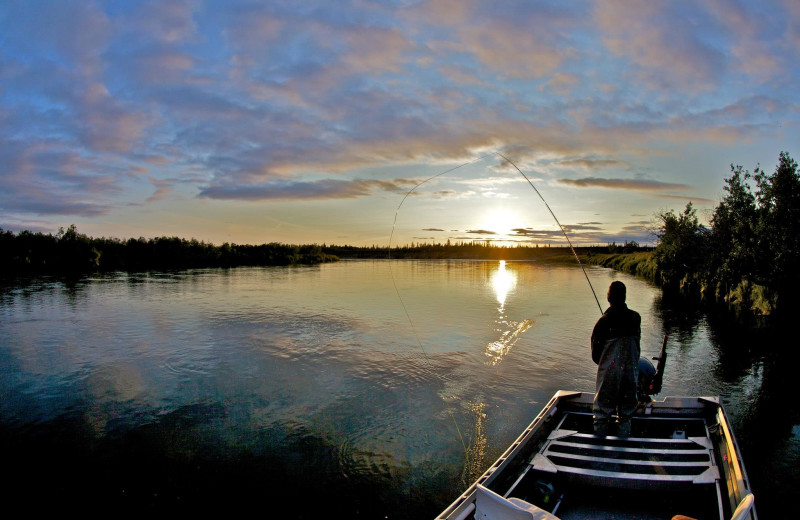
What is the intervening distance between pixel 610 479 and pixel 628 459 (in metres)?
0.88

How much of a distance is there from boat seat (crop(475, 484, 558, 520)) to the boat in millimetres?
11

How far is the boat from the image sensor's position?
19.2 ft

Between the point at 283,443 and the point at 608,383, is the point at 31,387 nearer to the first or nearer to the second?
the point at 283,443

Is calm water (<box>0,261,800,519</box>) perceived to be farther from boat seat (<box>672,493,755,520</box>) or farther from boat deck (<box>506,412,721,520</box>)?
boat seat (<box>672,493,755,520</box>)

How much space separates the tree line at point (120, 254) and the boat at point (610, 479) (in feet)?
259

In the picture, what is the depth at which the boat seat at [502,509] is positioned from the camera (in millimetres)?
4965

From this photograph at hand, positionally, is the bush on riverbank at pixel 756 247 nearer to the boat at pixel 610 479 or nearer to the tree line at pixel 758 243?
the tree line at pixel 758 243

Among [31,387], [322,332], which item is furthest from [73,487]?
[322,332]

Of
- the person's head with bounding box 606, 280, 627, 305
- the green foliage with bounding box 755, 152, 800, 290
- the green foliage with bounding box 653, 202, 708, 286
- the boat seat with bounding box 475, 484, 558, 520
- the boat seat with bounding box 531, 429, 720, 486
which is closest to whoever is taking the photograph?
the boat seat with bounding box 475, 484, 558, 520

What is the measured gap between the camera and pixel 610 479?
6.69 metres

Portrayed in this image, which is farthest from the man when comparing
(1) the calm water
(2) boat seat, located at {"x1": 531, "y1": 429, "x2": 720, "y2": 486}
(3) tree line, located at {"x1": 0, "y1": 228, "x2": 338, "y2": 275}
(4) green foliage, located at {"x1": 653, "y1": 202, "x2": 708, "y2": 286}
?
(3) tree line, located at {"x1": 0, "y1": 228, "x2": 338, "y2": 275}

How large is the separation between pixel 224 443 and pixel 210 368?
661cm

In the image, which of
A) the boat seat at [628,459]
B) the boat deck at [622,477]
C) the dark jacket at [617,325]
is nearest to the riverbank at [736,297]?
the boat seat at [628,459]

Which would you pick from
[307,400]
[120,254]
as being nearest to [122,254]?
[120,254]
